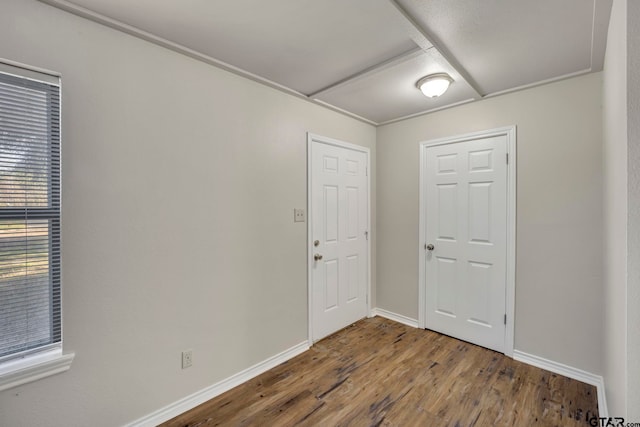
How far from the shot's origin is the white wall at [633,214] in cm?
98

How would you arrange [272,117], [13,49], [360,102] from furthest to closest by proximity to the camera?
1. [360,102]
2. [272,117]
3. [13,49]

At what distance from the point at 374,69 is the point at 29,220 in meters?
2.27

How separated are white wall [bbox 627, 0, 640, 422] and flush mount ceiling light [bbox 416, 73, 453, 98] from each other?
1.22 metres

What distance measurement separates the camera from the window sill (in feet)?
4.27

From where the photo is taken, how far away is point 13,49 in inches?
52.4

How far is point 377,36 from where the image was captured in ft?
5.55

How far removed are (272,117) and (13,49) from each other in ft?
4.91

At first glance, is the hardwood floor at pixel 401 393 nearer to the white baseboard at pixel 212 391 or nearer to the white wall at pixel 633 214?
the white baseboard at pixel 212 391

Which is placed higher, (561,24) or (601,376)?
(561,24)

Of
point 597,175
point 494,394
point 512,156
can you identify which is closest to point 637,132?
point 597,175

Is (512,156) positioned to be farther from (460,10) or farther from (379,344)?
(379,344)

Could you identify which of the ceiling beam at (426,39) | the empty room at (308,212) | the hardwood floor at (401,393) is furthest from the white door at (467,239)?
the ceiling beam at (426,39)

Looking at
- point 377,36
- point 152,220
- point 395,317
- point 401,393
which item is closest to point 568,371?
point 401,393

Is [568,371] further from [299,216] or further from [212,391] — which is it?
[212,391]
